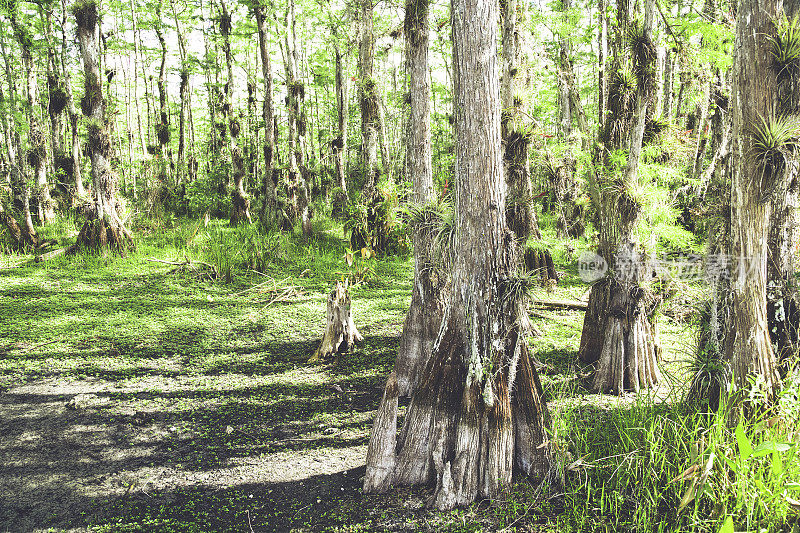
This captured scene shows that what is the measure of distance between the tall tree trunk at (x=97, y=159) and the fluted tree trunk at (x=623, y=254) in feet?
26.9

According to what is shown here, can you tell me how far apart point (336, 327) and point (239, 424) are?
1665 millimetres

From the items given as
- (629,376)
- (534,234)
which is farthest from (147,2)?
(629,376)

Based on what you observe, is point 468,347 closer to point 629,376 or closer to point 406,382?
point 406,382

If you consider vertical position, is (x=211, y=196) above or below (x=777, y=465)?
above

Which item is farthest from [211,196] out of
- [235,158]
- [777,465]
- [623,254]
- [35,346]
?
[777,465]

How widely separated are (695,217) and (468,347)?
791 centimetres

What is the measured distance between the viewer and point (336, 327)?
5473mm

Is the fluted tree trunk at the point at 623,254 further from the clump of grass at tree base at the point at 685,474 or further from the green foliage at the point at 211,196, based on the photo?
the green foliage at the point at 211,196

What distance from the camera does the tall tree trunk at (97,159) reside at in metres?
8.43

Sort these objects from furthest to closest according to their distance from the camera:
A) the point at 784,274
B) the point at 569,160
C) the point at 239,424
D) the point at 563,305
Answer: the point at 569,160 → the point at 563,305 → the point at 239,424 → the point at 784,274

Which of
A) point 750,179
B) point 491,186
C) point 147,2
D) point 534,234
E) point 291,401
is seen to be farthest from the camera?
point 147,2

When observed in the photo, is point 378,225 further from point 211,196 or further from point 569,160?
point 211,196

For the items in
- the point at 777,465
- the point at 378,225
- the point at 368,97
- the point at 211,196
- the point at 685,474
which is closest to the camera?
the point at 777,465

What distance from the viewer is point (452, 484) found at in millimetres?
2980
